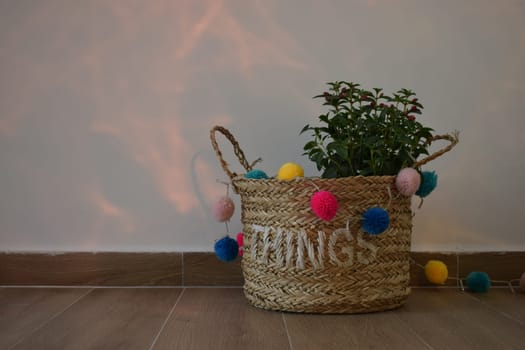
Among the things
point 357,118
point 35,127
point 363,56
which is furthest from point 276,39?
point 35,127

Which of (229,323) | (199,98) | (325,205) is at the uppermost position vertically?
(199,98)

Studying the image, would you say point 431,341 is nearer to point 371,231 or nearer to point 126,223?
point 371,231

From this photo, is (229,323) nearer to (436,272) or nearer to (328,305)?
(328,305)

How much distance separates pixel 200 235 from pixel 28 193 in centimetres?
48

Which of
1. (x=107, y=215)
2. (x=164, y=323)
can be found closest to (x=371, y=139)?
(x=164, y=323)

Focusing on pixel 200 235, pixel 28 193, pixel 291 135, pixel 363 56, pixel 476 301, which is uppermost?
pixel 363 56

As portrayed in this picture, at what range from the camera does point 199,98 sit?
1570mm

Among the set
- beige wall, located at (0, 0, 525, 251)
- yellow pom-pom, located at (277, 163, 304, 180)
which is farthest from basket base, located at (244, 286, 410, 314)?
beige wall, located at (0, 0, 525, 251)

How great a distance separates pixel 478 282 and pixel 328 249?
51 centimetres

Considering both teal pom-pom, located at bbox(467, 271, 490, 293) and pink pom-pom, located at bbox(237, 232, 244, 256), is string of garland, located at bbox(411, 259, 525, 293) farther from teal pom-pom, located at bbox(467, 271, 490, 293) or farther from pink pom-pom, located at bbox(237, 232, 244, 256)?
pink pom-pom, located at bbox(237, 232, 244, 256)

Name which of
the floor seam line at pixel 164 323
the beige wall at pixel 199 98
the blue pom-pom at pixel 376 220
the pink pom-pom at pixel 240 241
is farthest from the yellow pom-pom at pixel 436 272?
the floor seam line at pixel 164 323

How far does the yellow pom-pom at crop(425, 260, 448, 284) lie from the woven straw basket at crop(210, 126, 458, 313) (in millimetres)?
258

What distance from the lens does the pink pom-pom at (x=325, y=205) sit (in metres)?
1.14

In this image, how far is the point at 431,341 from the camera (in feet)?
3.28
